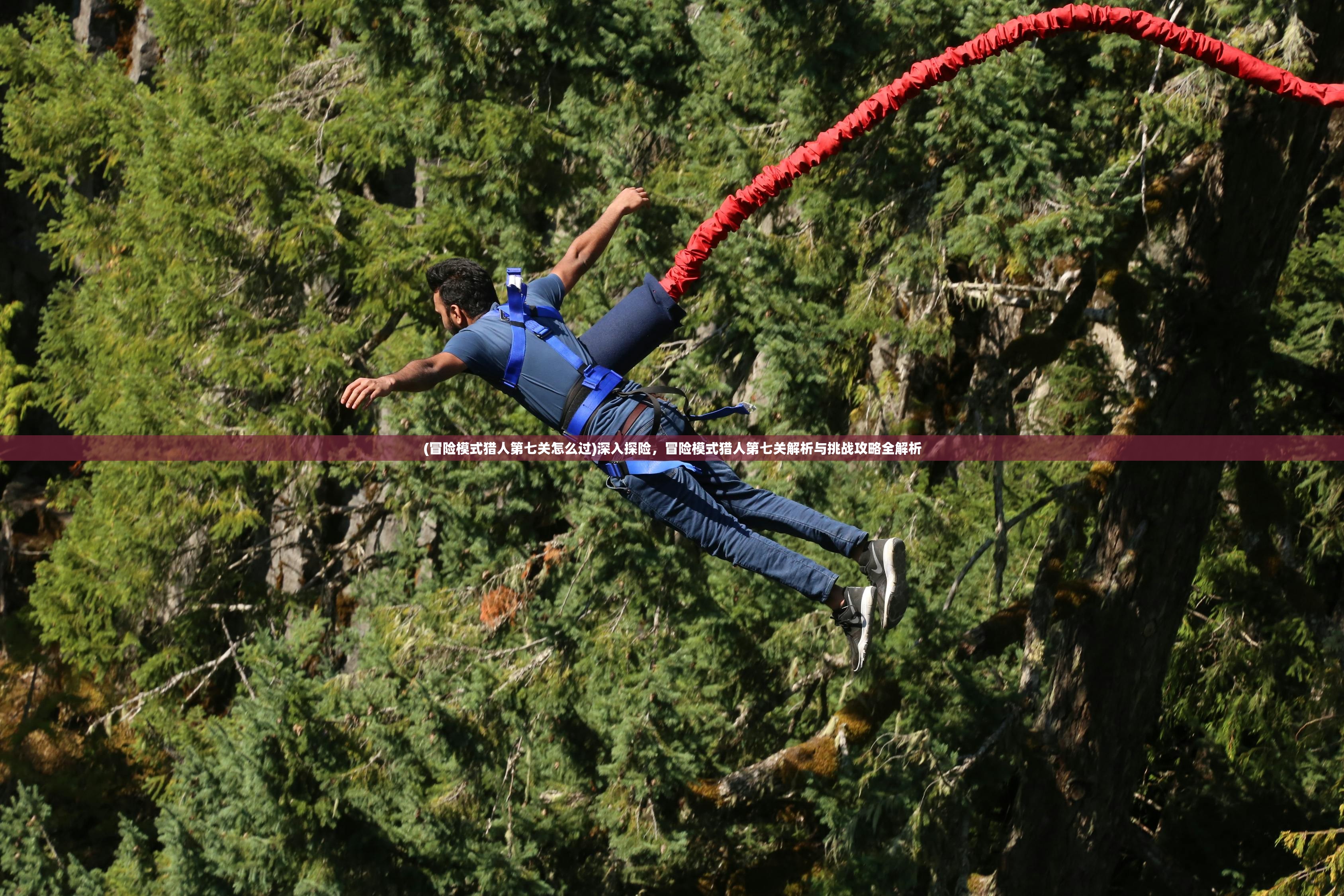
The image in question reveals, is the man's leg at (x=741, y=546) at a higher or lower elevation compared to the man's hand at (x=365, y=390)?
lower

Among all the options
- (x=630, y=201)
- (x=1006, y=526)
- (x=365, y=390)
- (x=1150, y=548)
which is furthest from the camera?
(x=1150, y=548)

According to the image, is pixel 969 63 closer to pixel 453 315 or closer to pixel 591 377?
pixel 591 377

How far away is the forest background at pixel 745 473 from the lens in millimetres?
7512

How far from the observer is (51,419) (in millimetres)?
20312

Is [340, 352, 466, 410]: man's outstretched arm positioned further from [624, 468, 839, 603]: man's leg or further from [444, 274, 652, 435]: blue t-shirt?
[624, 468, 839, 603]: man's leg

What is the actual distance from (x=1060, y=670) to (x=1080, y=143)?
3.30 metres

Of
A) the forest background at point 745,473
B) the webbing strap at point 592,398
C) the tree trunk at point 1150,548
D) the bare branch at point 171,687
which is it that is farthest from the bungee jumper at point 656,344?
the bare branch at point 171,687

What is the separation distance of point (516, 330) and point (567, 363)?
0.23 metres

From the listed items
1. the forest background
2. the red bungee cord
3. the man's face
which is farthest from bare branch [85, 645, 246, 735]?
the red bungee cord

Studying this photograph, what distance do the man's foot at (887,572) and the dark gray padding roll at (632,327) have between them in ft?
3.84

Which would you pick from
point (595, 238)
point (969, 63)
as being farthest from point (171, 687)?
point (969, 63)

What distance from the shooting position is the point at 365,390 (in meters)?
3.86

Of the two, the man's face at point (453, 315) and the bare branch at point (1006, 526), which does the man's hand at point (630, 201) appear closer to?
the man's face at point (453, 315)

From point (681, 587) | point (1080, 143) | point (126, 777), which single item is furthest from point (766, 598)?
point (126, 777)
